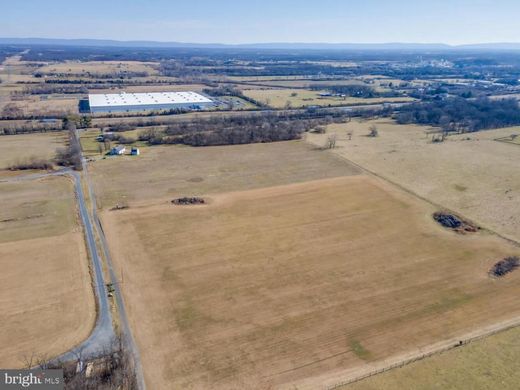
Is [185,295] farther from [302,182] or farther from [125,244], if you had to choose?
[302,182]

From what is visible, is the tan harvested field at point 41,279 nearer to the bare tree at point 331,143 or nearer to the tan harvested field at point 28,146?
the tan harvested field at point 28,146

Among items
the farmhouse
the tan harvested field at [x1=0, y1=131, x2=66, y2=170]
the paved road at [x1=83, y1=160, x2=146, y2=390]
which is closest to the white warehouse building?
the tan harvested field at [x1=0, y1=131, x2=66, y2=170]

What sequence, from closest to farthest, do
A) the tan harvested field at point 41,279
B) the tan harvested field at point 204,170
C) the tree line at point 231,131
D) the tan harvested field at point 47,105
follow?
the tan harvested field at point 41,279 < the tan harvested field at point 204,170 < the tree line at point 231,131 < the tan harvested field at point 47,105

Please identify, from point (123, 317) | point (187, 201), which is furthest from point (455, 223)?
point (123, 317)

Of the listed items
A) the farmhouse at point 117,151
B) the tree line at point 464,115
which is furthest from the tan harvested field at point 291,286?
the tree line at point 464,115

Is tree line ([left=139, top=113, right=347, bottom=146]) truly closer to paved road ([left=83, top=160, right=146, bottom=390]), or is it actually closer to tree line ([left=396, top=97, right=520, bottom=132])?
tree line ([left=396, top=97, right=520, bottom=132])

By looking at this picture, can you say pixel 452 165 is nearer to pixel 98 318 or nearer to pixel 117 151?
pixel 117 151
